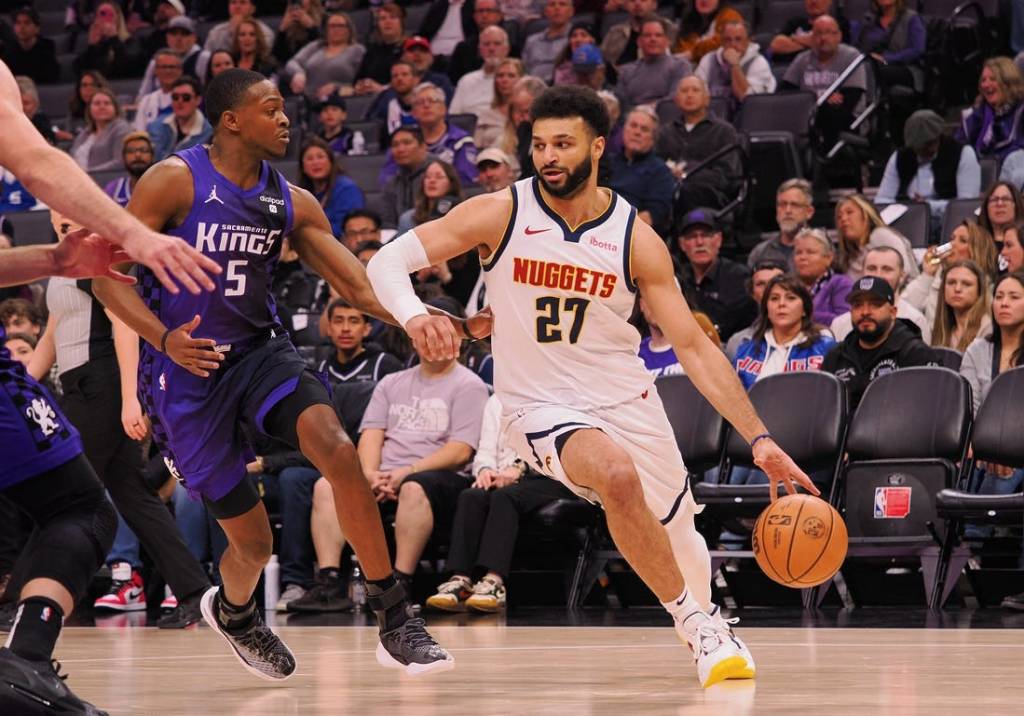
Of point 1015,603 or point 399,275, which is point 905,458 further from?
point 399,275

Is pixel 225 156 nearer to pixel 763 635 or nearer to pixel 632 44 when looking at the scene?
pixel 763 635

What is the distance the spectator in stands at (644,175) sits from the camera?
10883mm

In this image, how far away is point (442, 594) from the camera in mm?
8289

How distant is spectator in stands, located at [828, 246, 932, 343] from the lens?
30.1 feet

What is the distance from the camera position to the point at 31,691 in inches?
139

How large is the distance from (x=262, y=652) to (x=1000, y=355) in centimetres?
482

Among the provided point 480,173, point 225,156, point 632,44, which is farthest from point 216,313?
point 632,44

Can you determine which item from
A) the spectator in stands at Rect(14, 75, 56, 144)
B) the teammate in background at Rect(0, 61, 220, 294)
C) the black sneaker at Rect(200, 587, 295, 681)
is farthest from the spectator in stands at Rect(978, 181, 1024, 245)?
the spectator in stands at Rect(14, 75, 56, 144)

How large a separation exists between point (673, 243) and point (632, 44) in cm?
299

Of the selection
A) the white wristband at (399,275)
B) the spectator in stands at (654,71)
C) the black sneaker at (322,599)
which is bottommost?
the black sneaker at (322,599)

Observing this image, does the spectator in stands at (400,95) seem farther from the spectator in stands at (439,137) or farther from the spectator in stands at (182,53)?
the spectator in stands at (182,53)

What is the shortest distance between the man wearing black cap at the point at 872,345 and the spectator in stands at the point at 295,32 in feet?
27.2

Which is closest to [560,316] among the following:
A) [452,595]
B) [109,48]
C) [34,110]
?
[452,595]

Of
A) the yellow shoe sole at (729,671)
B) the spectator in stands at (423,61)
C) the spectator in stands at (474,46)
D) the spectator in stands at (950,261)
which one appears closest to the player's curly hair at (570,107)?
the yellow shoe sole at (729,671)
